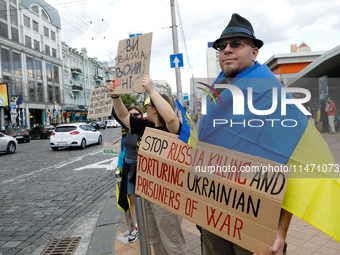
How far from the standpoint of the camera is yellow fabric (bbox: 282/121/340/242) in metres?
1.24

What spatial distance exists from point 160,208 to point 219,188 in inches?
48.7

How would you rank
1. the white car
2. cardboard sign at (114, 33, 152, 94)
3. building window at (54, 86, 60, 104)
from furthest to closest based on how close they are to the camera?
building window at (54, 86, 60, 104) < the white car < cardboard sign at (114, 33, 152, 94)

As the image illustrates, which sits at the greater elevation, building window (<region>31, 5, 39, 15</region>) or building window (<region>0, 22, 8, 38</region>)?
building window (<region>31, 5, 39, 15</region>)

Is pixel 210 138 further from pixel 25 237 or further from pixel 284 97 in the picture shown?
pixel 25 237

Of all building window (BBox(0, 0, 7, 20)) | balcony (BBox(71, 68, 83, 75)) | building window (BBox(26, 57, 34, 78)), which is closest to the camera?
building window (BBox(0, 0, 7, 20))

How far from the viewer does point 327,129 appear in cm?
1486

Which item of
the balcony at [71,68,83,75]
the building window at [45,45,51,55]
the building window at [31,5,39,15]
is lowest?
the balcony at [71,68,83,75]

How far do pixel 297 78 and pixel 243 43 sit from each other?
61.9ft

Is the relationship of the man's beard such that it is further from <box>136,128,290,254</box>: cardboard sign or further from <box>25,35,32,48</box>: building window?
<box>25,35,32,48</box>: building window

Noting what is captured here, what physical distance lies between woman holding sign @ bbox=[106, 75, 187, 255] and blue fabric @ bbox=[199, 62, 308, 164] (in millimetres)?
533

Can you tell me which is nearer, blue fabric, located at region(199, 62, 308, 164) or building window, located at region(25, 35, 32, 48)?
blue fabric, located at region(199, 62, 308, 164)

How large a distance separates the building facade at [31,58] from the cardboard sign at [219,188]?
120ft

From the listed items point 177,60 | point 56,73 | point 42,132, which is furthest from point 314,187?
point 56,73

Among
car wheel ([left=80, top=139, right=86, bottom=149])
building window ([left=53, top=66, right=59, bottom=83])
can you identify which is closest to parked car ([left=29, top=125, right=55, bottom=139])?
car wheel ([left=80, top=139, right=86, bottom=149])
